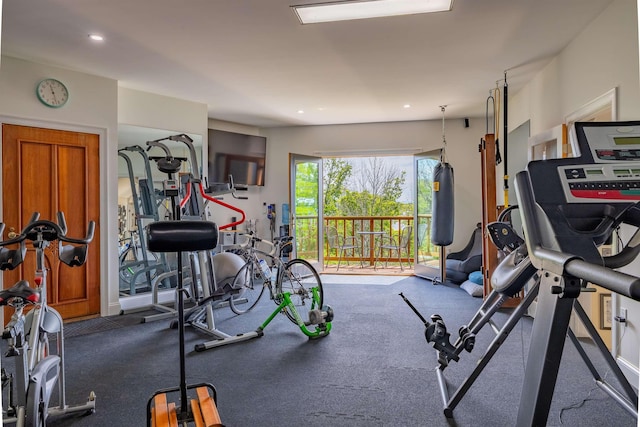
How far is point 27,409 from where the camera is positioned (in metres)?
1.69

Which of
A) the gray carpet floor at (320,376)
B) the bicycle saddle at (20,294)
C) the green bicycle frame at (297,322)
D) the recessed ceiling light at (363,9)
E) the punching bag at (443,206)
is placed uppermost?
the recessed ceiling light at (363,9)

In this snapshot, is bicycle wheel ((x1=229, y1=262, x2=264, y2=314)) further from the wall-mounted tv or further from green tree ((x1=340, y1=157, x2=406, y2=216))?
green tree ((x1=340, y1=157, x2=406, y2=216))

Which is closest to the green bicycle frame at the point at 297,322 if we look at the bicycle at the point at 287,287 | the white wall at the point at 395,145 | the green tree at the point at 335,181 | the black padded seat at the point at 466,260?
the bicycle at the point at 287,287

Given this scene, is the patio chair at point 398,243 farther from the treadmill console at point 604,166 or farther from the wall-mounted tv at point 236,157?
the treadmill console at point 604,166

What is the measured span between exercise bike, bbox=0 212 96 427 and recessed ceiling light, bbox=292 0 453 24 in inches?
80.8

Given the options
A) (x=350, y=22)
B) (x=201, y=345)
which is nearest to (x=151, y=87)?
(x=350, y=22)

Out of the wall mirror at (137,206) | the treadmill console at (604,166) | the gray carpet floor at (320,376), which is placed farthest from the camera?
the wall mirror at (137,206)

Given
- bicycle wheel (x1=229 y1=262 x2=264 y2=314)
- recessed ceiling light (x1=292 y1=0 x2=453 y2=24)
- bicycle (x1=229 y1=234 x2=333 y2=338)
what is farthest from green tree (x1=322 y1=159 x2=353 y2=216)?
recessed ceiling light (x1=292 y1=0 x2=453 y2=24)

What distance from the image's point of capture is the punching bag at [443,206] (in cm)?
578

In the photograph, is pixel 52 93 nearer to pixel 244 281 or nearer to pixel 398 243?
pixel 244 281

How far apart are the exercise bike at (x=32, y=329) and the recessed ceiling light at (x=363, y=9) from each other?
205cm

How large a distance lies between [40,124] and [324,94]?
3.05 meters

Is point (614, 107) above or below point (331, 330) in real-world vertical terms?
above

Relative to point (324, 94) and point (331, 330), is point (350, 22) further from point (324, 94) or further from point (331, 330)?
point (331, 330)
